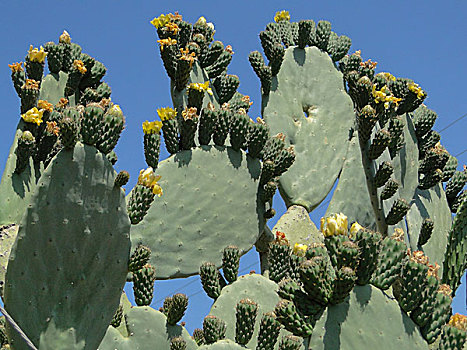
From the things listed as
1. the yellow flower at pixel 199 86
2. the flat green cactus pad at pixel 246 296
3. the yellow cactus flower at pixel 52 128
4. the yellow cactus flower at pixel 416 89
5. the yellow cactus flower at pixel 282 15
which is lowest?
the flat green cactus pad at pixel 246 296

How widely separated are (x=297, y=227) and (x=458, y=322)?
2358 mm

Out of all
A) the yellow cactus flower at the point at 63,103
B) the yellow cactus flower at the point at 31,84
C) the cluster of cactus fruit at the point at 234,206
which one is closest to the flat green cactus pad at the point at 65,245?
the cluster of cactus fruit at the point at 234,206

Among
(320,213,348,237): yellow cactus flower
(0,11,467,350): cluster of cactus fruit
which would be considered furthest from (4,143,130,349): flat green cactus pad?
(320,213,348,237): yellow cactus flower

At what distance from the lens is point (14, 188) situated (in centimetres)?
400

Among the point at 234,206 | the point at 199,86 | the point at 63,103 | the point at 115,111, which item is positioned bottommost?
the point at 115,111

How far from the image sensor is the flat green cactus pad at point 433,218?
5230mm

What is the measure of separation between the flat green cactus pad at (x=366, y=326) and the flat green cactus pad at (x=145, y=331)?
4.70 ft

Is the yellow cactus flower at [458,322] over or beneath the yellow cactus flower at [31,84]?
beneath

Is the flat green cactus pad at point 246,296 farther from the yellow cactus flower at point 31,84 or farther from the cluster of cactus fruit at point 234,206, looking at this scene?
the yellow cactus flower at point 31,84

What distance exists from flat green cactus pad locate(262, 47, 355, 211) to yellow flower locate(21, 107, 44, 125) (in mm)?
1724

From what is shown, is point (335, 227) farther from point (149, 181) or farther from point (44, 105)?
point (44, 105)

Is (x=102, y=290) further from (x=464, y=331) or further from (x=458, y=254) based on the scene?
(x=458, y=254)

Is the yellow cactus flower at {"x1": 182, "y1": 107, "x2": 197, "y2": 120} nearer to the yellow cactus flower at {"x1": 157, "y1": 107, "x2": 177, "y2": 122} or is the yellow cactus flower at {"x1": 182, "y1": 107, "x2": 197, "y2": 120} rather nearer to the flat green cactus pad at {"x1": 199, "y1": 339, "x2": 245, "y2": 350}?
the yellow cactus flower at {"x1": 157, "y1": 107, "x2": 177, "y2": 122}

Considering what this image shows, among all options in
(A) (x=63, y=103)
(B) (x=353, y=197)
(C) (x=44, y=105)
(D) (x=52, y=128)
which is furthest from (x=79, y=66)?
(B) (x=353, y=197)
